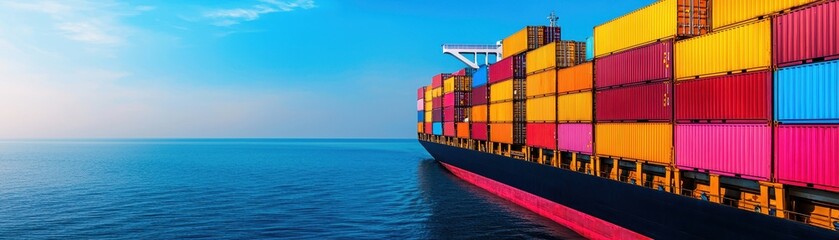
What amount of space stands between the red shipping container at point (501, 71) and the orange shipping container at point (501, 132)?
14.1 feet

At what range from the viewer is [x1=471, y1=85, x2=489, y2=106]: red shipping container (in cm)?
5114

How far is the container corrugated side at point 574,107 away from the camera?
30.0 metres

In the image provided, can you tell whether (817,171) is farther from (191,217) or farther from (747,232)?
(191,217)

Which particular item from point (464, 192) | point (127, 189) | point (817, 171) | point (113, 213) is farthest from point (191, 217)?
point (817, 171)

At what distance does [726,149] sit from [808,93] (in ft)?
12.8

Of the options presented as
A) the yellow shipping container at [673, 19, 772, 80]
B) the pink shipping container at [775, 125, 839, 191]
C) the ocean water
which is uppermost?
the yellow shipping container at [673, 19, 772, 80]

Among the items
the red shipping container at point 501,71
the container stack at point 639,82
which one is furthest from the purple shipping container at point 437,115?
the container stack at point 639,82

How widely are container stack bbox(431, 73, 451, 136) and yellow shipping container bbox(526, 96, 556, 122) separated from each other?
111 ft

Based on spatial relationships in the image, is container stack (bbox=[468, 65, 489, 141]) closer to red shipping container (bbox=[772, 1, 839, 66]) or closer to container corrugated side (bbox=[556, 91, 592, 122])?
container corrugated side (bbox=[556, 91, 592, 122])

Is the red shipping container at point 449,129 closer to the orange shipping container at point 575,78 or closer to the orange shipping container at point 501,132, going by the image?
the orange shipping container at point 501,132

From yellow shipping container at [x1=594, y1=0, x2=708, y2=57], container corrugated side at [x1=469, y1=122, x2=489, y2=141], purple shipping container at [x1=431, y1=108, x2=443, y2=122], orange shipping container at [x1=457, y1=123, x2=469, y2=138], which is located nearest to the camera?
yellow shipping container at [x1=594, y1=0, x2=708, y2=57]

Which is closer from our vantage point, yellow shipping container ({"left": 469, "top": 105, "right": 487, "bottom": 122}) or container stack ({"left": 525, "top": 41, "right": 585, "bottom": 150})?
container stack ({"left": 525, "top": 41, "right": 585, "bottom": 150})

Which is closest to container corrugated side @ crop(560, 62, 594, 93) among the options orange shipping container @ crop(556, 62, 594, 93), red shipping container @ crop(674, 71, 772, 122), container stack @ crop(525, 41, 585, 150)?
orange shipping container @ crop(556, 62, 594, 93)

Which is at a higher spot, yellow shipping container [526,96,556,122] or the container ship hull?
yellow shipping container [526,96,556,122]
